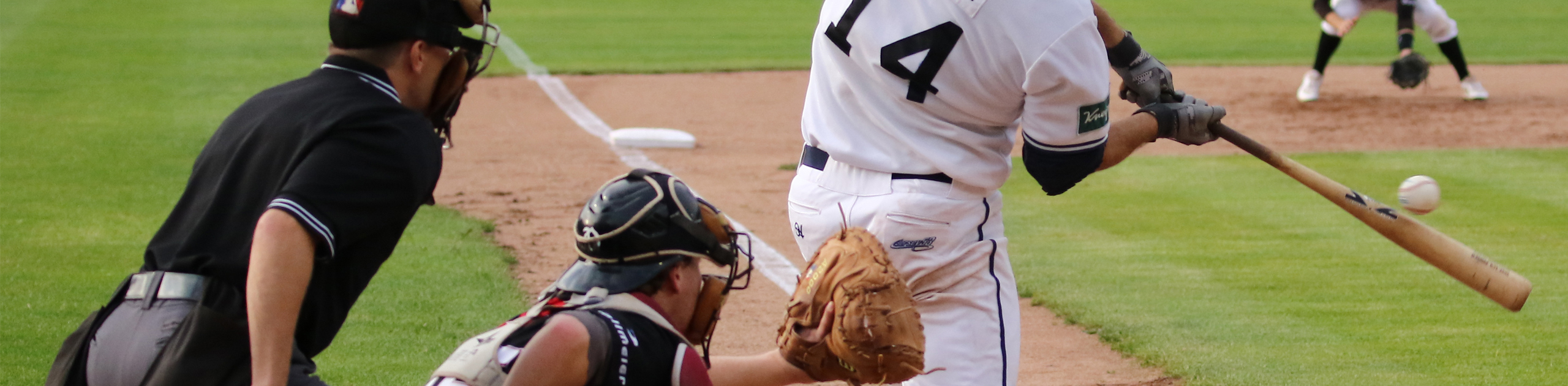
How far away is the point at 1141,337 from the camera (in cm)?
507

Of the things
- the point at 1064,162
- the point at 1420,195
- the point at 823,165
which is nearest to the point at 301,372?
the point at 823,165

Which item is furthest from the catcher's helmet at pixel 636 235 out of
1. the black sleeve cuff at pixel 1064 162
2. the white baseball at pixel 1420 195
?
the white baseball at pixel 1420 195

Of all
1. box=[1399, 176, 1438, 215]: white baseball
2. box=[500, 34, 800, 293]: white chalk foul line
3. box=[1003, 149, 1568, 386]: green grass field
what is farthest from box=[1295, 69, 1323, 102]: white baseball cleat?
box=[1399, 176, 1438, 215]: white baseball

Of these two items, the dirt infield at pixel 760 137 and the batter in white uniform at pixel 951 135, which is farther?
the dirt infield at pixel 760 137

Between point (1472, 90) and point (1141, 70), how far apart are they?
9.53 meters

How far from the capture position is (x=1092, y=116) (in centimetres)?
294

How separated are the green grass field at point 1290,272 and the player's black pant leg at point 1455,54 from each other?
8.95 ft

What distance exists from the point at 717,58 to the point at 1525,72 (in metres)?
7.81

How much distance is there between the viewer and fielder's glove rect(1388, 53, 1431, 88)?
10.6 meters

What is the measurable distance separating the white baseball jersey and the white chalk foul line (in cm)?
46

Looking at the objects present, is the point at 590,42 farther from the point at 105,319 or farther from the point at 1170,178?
the point at 105,319

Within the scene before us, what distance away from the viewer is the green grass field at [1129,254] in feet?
15.9

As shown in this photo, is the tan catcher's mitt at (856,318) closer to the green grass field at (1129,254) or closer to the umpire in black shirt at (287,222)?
the umpire in black shirt at (287,222)

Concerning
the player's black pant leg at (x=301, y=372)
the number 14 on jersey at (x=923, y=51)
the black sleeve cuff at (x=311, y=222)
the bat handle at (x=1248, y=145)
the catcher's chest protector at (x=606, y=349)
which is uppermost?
the number 14 on jersey at (x=923, y=51)
